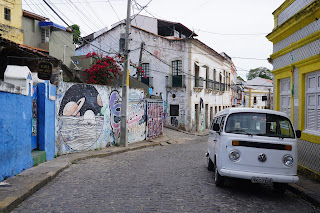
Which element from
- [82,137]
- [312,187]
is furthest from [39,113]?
[312,187]

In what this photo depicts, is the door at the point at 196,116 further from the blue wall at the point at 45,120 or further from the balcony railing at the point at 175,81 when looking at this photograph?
the blue wall at the point at 45,120

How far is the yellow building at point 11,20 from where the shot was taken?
1978cm

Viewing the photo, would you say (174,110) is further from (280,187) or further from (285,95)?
(280,187)

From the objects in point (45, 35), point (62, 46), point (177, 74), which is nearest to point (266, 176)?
point (62, 46)

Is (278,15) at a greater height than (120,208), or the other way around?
(278,15)

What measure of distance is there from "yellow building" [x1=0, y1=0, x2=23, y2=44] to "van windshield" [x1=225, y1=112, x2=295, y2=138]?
17853 millimetres

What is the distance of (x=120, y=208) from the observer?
5.36m

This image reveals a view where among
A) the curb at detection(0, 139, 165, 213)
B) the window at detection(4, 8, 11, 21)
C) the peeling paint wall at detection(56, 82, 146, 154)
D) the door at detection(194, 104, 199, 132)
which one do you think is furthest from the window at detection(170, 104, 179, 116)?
the curb at detection(0, 139, 165, 213)

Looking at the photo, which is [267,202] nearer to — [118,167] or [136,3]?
[118,167]

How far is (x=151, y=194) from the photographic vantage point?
631 centimetres

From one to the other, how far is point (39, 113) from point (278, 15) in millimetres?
9369

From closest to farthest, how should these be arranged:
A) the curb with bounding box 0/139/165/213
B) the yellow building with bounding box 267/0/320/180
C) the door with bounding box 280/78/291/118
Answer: the curb with bounding box 0/139/165/213, the yellow building with bounding box 267/0/320/180, the door with bounding box 280/78/291/118

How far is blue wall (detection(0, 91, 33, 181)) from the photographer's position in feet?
22.2

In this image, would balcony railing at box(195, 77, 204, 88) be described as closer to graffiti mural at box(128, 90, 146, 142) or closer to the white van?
graffiti mural at box(128, 90, 146, 142)
